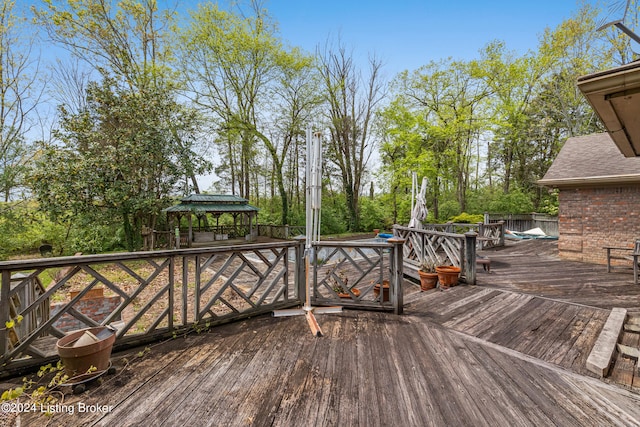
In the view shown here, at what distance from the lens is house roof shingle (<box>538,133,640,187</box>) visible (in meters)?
6.79

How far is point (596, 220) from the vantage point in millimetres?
7336

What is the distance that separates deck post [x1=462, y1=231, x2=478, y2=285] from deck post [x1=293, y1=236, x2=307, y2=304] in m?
3.32

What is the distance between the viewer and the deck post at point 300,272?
395 cm

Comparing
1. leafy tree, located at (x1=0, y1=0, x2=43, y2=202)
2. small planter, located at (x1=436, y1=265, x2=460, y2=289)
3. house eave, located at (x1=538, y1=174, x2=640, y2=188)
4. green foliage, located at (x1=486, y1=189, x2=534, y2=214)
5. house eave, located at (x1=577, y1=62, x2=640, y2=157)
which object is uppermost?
leafy tree, located at (x1=0, y1=0, x2=43, y2=202)

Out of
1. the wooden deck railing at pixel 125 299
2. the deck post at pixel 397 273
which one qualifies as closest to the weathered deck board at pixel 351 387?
the wooden deck railing at pixel 125 299

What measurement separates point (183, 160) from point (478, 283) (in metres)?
10.5

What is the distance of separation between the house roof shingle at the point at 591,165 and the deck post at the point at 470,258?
438 cm

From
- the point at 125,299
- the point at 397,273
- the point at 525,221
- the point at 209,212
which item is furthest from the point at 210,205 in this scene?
the point at 525,221

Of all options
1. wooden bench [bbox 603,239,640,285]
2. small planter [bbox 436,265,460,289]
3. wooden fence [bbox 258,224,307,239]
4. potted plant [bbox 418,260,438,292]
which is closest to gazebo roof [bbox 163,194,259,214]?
wooden fence [bbox 258,224,307,239]

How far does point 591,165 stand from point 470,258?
5959 millimetres

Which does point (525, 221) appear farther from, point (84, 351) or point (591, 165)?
point (84, 351)

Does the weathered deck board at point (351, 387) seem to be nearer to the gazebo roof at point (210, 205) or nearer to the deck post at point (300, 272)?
the deck post at point (300, 272)

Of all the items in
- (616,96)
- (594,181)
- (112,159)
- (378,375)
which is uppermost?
(112,159)

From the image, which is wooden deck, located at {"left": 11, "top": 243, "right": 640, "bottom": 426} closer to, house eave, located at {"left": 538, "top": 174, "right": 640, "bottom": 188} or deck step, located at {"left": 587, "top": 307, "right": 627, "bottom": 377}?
deck step, located at {"left": 587, "top": 307, "right": 627, "bottom": 377}
